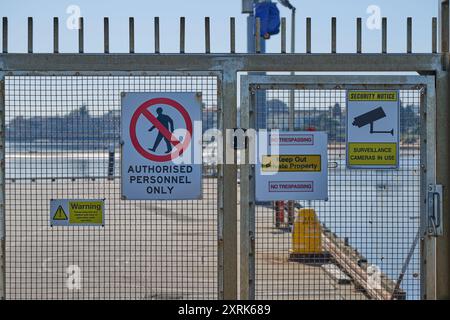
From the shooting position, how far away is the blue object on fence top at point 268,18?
11.7 m

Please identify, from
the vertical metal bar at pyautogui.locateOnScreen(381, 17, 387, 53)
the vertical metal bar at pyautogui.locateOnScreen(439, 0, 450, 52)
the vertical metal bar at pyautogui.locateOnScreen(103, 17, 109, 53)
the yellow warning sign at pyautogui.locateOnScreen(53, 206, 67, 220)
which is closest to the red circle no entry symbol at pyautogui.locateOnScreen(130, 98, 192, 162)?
the vertical metal bar at pyautogui.locateOnScreen(103, 17, 109, 53)

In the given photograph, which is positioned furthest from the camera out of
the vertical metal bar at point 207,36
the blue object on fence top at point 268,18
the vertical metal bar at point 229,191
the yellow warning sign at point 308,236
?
the blue object on fence top at point 268,18

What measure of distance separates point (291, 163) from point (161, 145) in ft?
3.69

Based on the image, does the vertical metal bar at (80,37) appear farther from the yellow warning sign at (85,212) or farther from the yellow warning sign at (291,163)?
the yellow warning sign at (291,163)

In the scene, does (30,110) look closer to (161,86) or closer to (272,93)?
(161,86)

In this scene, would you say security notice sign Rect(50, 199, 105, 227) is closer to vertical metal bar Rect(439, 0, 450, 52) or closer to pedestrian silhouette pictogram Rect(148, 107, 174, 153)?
pedestrian silhouette pictogram Rect(148, 107, 174, 153)

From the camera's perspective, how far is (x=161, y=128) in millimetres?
5863

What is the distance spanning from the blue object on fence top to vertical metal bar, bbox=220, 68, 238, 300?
5837 millimetres

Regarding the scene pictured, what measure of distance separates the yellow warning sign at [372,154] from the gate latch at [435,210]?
1.50ft

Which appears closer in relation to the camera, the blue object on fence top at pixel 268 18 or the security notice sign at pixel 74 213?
the security notice sign at pixel 74 213

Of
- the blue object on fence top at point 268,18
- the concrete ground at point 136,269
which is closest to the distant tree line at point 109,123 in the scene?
the concrete ground at point 136,269

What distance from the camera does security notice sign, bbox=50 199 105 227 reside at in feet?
19.2

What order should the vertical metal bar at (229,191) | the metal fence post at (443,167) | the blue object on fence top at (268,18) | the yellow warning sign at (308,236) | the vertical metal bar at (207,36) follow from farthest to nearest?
the blue object on fence top at (268,18) → the yellow warning sign at (308,236) → the metal fence post at (443,167) → the vertical metal bar at (229,191) → the vertical metal bar at (207,36)
